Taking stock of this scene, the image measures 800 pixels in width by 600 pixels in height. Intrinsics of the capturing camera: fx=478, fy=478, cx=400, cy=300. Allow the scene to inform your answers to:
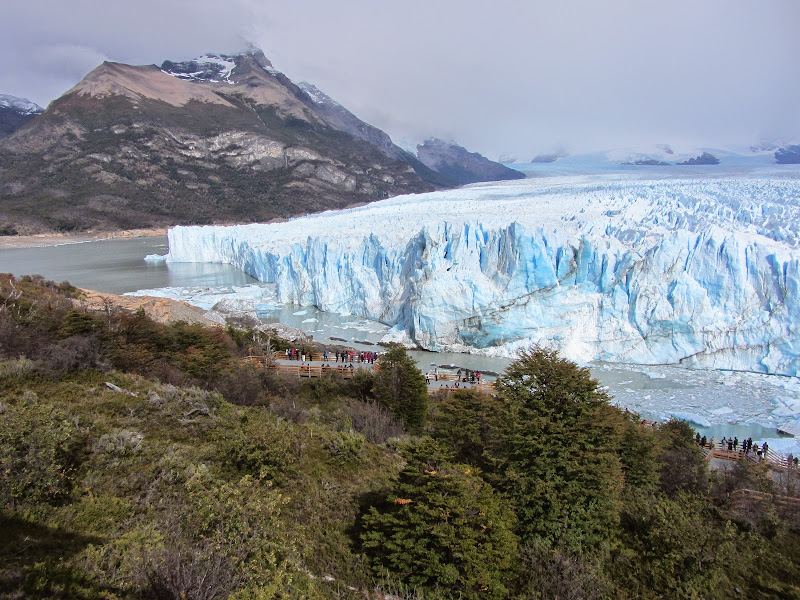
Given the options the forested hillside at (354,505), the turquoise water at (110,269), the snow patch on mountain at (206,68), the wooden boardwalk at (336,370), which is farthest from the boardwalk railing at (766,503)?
the snow patch on mountain at (206,68)

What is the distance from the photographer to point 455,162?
150875 mm

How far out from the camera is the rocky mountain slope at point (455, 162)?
448 ft

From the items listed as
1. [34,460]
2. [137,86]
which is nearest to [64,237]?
[137,86]

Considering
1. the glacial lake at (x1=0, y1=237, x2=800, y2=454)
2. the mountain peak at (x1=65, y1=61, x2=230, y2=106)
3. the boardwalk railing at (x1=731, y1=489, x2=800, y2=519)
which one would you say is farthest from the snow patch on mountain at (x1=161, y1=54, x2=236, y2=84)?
the boardwalk railing at (x1=731, y1=489, x2=800, y2=519)

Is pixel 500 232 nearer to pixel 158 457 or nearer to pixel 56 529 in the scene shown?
pixel 158 457

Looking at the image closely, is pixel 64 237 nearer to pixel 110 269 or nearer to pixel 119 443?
pixel 110 269

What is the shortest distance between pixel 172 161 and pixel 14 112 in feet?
305

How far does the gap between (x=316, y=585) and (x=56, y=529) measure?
6.82 feet

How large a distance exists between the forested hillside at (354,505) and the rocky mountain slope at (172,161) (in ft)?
225

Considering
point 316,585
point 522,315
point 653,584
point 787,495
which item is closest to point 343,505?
point 316,585

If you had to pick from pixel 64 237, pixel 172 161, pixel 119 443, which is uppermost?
pixel 172 161

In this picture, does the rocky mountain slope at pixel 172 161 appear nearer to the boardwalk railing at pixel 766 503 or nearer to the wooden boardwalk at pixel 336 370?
the wooden boardwalk at pixel 336 370

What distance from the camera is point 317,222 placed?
1165 inches

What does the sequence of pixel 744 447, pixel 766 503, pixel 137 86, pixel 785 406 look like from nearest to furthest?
1. pixel 766 503
2. pixel 744 447
3. pixel 785 406
4. pixel 137 86
